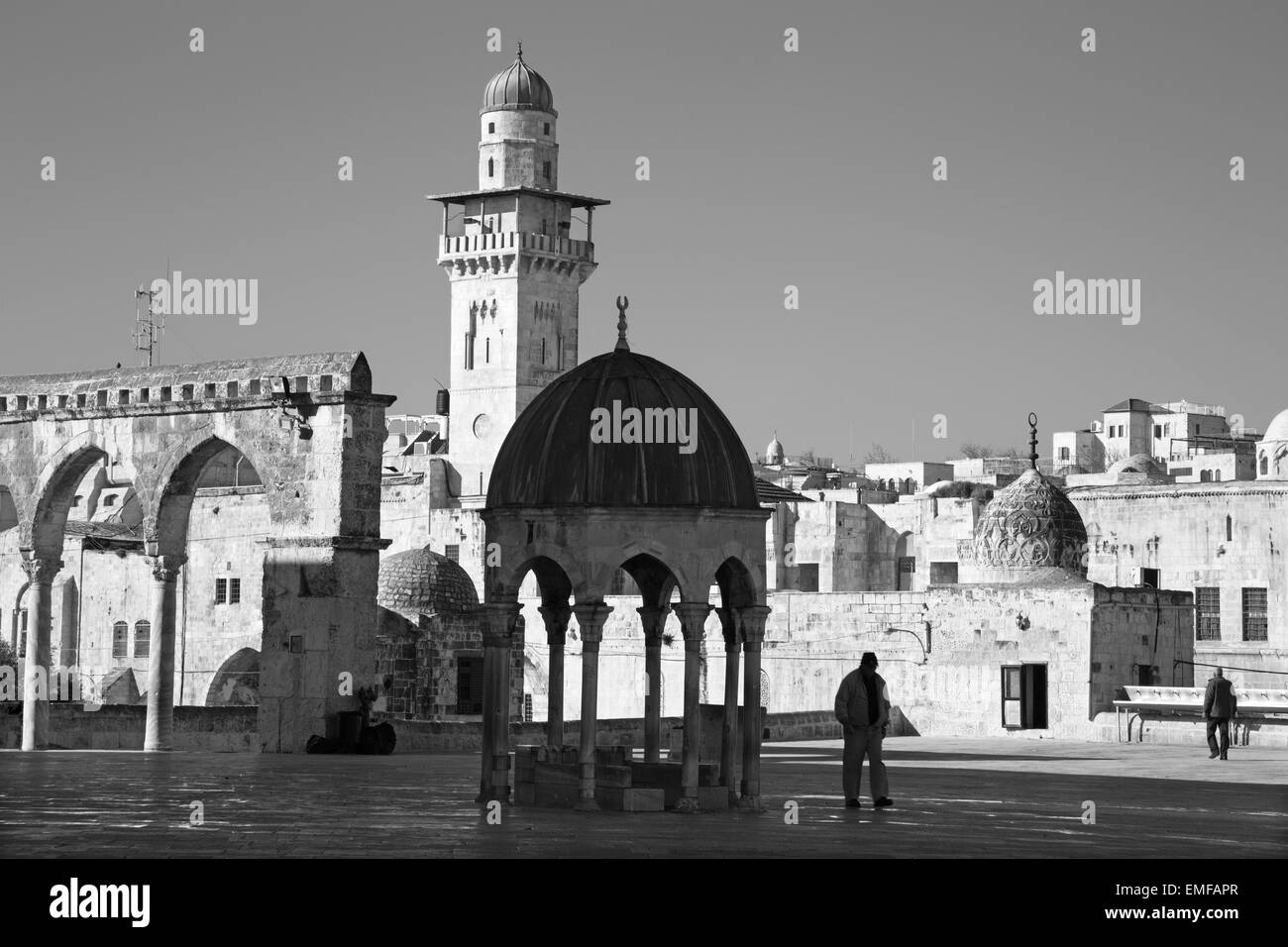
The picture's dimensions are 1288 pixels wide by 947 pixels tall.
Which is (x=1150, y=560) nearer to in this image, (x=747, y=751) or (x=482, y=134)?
(x=482, y=134)

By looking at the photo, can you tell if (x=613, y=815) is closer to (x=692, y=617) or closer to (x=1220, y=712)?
(x=692, y=617)

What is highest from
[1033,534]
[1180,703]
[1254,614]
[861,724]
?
[1033,534]

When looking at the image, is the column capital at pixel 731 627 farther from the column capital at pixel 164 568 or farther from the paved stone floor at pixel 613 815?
the column capital at pixel 164 568

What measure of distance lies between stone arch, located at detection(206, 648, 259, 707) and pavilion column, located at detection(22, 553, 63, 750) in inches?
1197

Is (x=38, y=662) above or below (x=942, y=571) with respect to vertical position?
below

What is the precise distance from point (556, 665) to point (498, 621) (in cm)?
110

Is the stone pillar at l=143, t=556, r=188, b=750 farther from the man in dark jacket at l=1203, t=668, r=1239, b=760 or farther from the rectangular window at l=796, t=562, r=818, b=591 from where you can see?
the rectangular window at l=796, t=562, r=818, b=591

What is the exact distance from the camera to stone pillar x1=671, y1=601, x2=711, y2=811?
48.9ft

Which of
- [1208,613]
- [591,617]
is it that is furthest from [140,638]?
[591,617]

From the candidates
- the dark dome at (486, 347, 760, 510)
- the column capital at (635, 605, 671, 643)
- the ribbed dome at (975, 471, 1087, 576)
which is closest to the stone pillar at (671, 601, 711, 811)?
the dark dome at (486, 347, 760, 510)

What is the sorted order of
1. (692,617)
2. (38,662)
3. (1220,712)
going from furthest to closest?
(38,662), (1220,712), (692,617)

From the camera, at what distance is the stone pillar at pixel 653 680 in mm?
16656

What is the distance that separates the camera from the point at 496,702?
51.0 feet

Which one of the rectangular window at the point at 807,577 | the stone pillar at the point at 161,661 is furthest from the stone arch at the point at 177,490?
the rectangular window at the point at 807,577
